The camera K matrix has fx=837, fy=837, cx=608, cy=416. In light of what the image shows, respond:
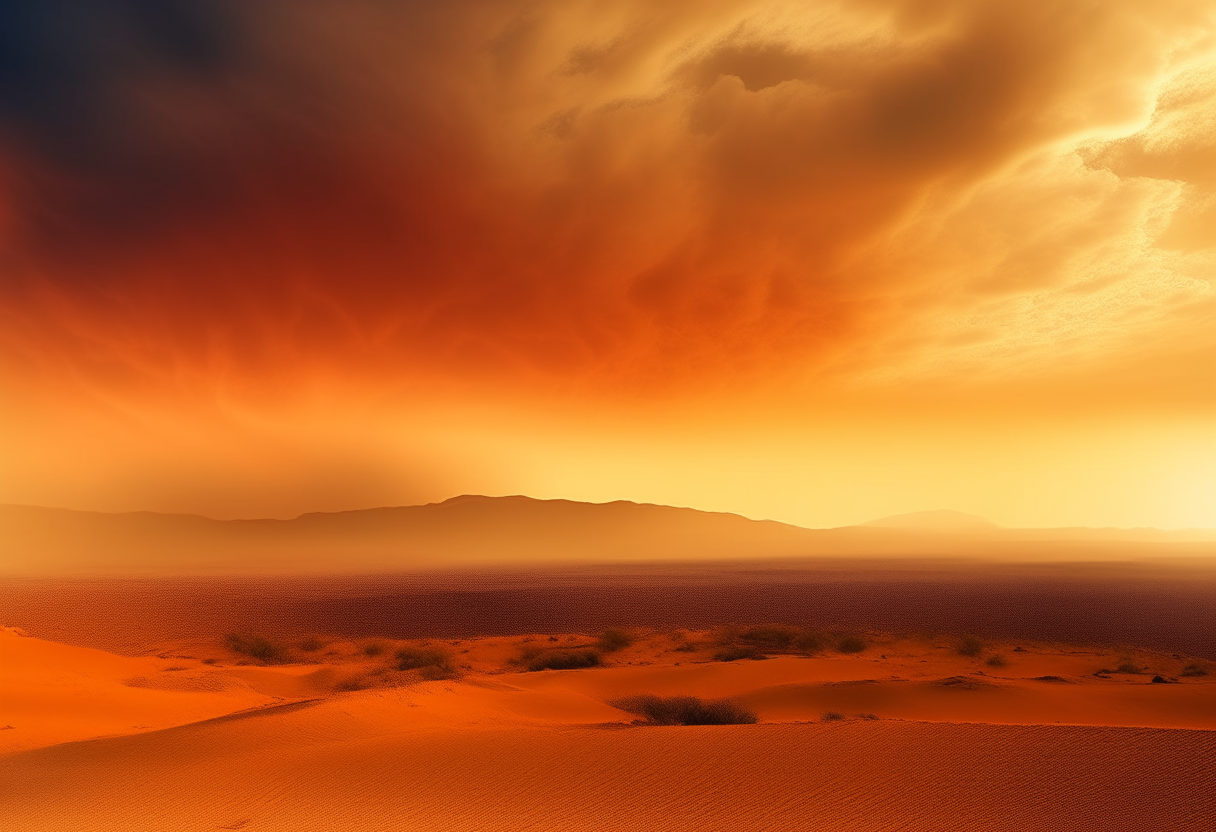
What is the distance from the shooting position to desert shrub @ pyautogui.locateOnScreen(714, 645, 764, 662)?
89.8ft

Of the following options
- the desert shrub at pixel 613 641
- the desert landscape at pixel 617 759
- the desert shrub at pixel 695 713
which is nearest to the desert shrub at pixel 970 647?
the desert landscape at pixel 617 759

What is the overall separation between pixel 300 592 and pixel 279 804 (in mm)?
69003

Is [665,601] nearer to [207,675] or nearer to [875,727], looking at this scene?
[207,675]

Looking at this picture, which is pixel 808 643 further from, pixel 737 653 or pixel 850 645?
pixel 737 653

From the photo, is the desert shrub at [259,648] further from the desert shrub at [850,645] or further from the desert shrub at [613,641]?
the desert shrub at [850,645]

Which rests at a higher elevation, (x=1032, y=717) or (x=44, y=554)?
(x=44, y=554)

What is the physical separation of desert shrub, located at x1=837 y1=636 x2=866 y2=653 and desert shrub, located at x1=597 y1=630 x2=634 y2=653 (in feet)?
25.7

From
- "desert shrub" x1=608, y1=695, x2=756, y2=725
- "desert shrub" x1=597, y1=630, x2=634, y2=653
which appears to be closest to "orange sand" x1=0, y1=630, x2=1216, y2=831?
"desert shrub" x1=608, y1=695, x2=756, y2=725

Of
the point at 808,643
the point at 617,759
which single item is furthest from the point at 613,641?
the point at 617,759

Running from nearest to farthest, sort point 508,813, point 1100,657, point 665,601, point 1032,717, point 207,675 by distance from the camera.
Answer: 1. point 508,813
2. point 1032,717
3. point 207,675
4. point 1100,657
5. point 665,601

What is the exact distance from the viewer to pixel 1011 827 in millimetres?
7926

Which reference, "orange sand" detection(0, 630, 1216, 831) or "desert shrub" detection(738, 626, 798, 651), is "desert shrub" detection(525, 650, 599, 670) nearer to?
"desert shrub" detection(738, 626, 798, 651)

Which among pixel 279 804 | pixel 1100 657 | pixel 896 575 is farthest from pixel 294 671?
pixel 896 575

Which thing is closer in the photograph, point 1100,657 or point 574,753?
point 574,753
